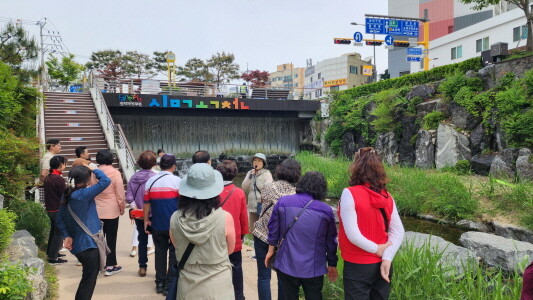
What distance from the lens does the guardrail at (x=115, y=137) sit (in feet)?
34.9

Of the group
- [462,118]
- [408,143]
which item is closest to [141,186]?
[462,118]

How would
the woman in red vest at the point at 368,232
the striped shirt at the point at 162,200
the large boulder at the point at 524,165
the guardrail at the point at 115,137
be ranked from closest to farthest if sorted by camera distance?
the woman in red vest at the point at 368,232, the striped shirt at the point at 162,200, the large boulder at the point at 524,165, the guardrail at the point at 115,137

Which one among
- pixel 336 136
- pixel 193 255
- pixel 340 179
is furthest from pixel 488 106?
pixel 193 255

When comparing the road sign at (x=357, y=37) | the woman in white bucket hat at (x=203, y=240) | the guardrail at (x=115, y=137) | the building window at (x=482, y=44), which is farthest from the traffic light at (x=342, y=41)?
the woman in white bucket hat at (x=203, y=240)

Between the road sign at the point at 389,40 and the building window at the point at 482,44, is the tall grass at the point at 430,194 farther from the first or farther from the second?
the building window at the point at 482,44

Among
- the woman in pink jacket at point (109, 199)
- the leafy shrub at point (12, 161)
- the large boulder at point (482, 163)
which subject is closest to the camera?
the woman in pink jacket at point (109, 199)

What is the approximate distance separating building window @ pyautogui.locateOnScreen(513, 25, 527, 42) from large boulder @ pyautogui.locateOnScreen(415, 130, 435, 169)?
13666 mm

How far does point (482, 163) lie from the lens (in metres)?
11.6

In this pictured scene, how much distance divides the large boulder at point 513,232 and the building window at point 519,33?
1935 centimetres

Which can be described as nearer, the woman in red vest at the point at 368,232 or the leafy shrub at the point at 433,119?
the woman in red vest at the point at 368,232

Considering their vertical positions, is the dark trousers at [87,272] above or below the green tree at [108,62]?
below

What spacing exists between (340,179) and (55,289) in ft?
31.8

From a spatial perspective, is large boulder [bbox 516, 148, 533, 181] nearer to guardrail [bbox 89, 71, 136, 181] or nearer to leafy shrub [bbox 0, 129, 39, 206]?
guardrail [bbox 89, 71, 136, 181]

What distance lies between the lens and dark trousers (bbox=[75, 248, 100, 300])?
3021 millimetres
